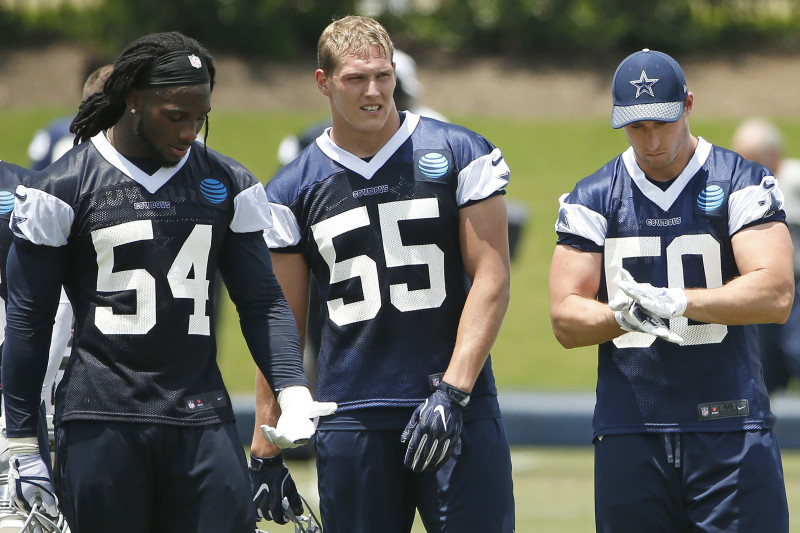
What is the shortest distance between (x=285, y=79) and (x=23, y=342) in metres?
22.8

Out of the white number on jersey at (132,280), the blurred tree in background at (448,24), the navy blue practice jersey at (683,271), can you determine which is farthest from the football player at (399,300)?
the blurred tree in background at (448,24)

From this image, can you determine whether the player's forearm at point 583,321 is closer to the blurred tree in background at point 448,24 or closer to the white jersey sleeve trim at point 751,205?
the white jersey sleeve trim at point 751,205

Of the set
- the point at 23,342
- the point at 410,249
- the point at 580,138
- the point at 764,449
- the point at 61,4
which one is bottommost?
the point at 764,449

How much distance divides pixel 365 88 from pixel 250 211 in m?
0.61

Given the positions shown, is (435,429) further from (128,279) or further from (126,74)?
(126,74)

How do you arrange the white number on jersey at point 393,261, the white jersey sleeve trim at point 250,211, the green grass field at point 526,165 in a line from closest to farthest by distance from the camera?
the white jersey sleeve trim at point 250,211, the white number on jersey at point 393,261, the green grass field at point 526,165

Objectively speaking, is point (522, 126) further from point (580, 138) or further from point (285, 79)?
point (285, 79)

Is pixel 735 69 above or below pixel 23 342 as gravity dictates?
above

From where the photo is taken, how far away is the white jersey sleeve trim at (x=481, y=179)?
169 inches

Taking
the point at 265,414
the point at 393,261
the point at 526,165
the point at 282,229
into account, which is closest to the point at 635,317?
the point at 393,261

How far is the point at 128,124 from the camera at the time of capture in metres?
3.88

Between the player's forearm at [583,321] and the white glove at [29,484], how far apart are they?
65.4 inches

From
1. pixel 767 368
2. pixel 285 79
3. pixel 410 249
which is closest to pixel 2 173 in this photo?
pixel 410 249

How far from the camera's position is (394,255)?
14.1ft
